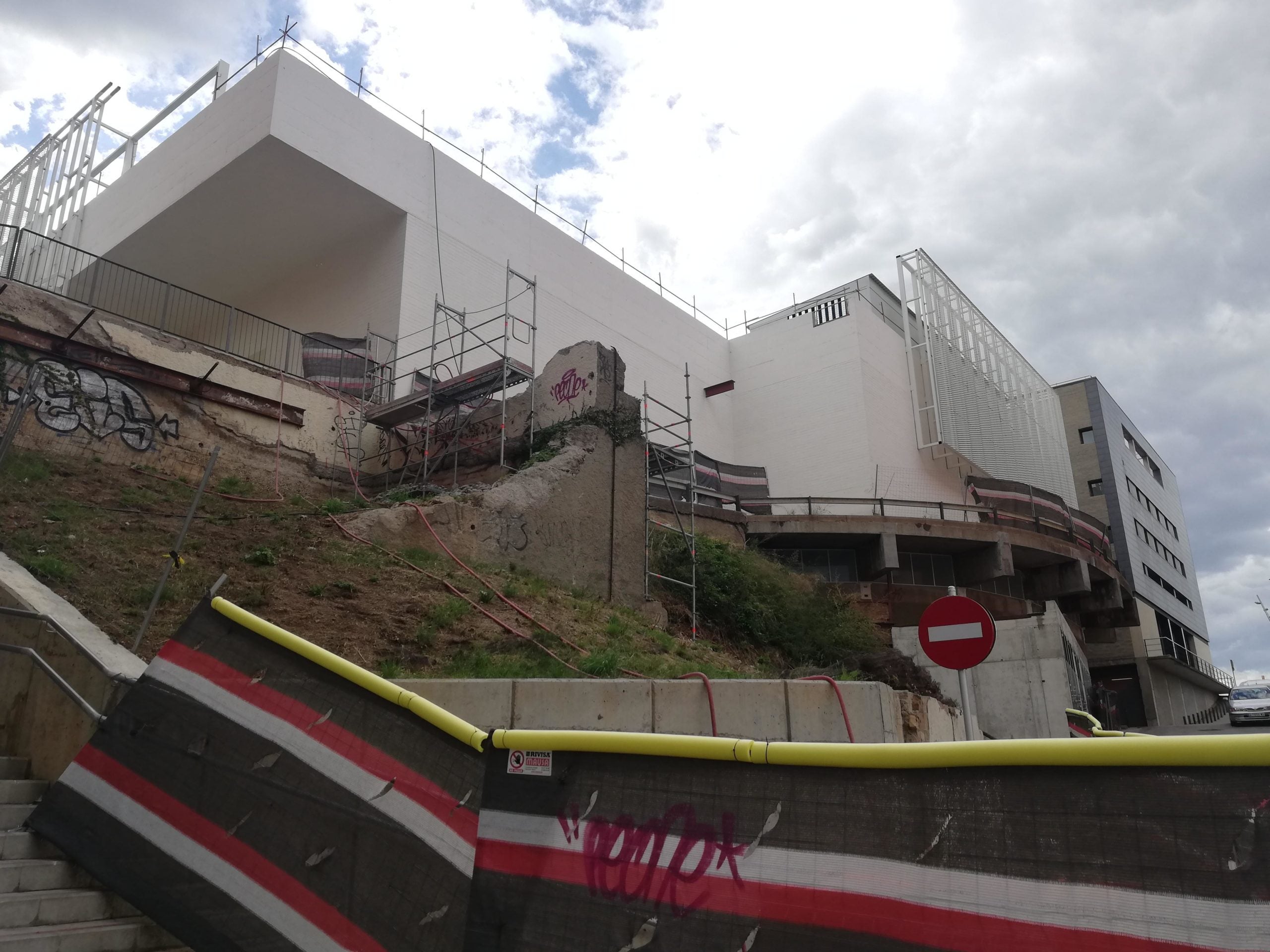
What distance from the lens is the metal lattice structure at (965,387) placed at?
32.6 m

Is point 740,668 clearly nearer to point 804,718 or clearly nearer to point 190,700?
point 804,718

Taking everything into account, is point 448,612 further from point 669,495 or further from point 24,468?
point 669,495

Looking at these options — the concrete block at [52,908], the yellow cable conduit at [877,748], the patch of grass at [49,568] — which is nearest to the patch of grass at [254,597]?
the patch of grass at [49,568]

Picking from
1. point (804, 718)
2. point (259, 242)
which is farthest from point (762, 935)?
point (259, 242)

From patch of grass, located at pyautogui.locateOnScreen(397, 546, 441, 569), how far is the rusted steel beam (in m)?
6.30

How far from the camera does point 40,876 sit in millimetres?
3945

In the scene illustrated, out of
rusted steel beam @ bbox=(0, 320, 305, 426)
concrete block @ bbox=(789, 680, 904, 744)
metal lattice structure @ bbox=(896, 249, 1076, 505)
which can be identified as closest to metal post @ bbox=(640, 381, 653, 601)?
rusted steel beam @ bbox=(0, 320, 305, 426)

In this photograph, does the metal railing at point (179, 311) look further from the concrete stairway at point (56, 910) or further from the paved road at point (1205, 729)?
the paved road at point (1205, 729)

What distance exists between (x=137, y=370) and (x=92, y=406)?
102 centimetres

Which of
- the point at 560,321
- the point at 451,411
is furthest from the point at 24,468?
the point at 560,321

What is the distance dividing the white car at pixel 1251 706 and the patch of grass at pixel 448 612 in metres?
29.3

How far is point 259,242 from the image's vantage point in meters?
23.0

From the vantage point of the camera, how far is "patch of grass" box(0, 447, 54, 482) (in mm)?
10664

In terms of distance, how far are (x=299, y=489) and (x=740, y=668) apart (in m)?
8.83
